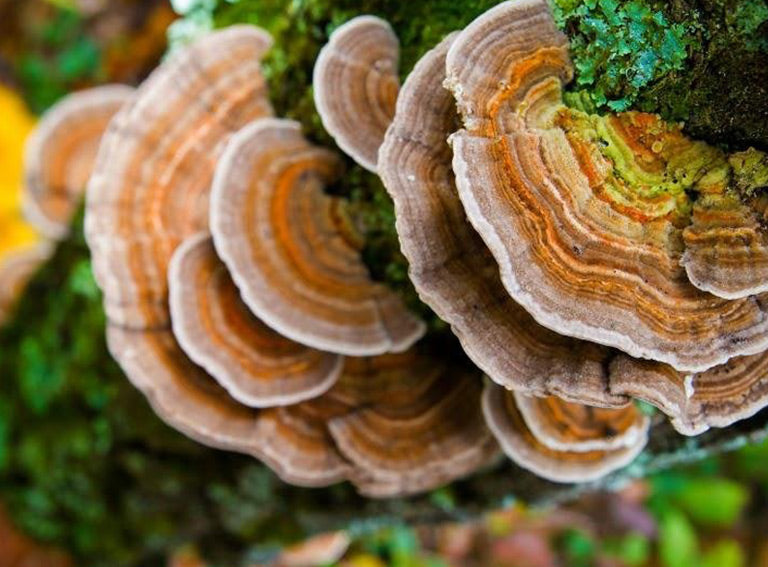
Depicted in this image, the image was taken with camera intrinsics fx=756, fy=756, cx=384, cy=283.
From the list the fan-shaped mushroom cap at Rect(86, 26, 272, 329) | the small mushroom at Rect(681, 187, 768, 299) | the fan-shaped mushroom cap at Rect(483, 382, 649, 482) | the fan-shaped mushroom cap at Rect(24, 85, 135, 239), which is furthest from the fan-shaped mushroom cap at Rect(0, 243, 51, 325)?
the small mushroom at Rect(681, 187, 768, 299)

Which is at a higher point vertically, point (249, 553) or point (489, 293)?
point (489, 293)

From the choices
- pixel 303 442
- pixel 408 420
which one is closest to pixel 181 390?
pixel 303 442

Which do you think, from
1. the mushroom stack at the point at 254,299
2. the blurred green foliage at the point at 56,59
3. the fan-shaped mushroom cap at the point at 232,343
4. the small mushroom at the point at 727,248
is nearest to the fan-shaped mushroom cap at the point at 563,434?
the mushroom stack at the point at 254,299

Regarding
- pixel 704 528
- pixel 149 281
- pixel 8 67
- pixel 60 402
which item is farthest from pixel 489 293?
pixel 8 67

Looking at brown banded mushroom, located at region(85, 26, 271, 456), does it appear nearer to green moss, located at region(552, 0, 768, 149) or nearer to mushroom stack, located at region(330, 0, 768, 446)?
mushroom stack, located at region(330, 0, 768, 446)

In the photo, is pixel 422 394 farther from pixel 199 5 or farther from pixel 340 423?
pixel 199 5
